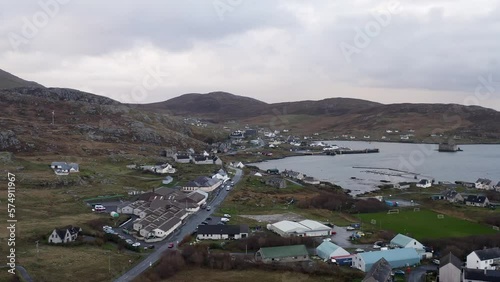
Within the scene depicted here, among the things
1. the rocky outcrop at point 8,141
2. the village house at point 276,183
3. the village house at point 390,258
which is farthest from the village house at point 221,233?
the rocky outcrop at point 8,141

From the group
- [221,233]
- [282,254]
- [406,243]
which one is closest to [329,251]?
[282,254]

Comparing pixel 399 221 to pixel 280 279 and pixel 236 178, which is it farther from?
pixel 236 178

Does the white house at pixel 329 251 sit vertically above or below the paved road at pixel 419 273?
above

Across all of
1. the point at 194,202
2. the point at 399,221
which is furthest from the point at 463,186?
the point at 194,202

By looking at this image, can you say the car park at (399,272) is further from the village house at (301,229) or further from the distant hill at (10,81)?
the distant hill at (10,81)

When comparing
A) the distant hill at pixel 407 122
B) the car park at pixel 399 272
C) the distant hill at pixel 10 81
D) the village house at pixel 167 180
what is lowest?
the car park at pixel 399 272

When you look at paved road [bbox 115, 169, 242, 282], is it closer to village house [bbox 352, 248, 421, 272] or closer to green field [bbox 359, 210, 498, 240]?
village house [bbox 352, 248, 421, 272]
